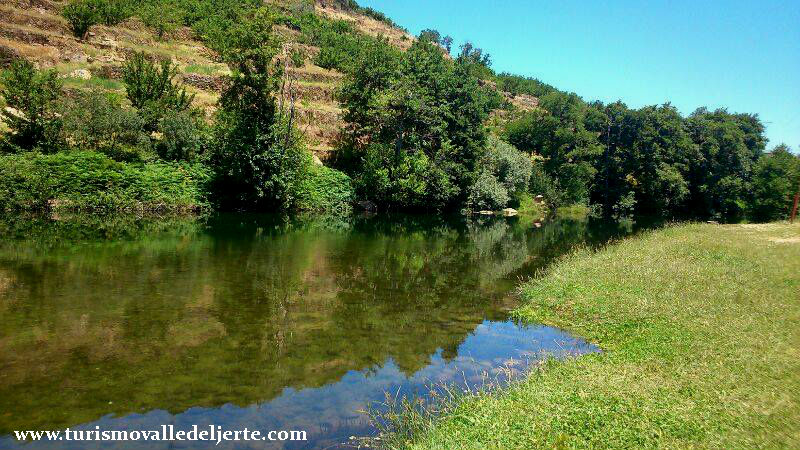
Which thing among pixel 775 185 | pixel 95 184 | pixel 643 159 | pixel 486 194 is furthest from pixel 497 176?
pixel 95 184

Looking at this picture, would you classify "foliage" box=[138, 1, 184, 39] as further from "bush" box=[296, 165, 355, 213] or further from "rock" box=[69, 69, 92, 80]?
"bush" box=[296, 165, 355, 213]

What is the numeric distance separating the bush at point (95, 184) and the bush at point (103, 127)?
2036 mm

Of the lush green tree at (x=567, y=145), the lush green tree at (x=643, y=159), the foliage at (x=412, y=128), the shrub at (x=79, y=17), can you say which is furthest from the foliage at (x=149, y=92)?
the lush green tree at (x=643, y=159)

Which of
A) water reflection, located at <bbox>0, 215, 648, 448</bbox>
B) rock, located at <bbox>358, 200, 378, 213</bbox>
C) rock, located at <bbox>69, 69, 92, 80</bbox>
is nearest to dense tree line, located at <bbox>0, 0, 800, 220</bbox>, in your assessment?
rock, located at <bbox>358, 200, 378, 213</bbox>

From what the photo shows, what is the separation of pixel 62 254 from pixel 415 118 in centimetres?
3323

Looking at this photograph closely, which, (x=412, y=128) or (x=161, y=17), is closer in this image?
(x=412, y=128)

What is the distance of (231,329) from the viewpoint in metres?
13.3

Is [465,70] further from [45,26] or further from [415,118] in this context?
[45,26]

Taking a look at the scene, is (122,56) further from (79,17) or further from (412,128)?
(412,128)

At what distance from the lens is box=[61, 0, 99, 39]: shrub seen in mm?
50188

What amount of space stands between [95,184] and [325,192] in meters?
18.3

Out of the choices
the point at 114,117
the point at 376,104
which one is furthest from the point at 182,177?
the point at 376,104

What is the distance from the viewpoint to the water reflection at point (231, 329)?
9.09 meters

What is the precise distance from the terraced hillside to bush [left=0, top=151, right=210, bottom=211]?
12104mm
